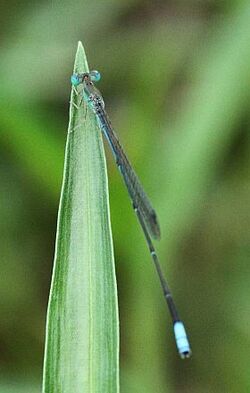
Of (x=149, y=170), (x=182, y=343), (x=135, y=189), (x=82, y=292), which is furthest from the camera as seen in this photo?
(x=149, y=170)

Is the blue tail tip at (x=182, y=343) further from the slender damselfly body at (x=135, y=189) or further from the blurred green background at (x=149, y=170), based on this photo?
the blurred green background at (x=149, y=170)

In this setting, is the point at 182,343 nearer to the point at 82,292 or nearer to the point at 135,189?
the point at 82,292

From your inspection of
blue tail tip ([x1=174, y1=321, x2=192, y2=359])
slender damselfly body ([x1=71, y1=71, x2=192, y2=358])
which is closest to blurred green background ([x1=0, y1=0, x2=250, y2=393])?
slender damselfly body ([x1=71, y1=71, x2=192, y2=358])

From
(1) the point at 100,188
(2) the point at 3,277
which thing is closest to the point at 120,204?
(2) the point at 3,277

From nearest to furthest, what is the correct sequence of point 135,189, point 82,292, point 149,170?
point 82,292 → point 135,189 → point 149,170

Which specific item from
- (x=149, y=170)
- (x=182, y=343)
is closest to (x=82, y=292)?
(x=182, y=343)

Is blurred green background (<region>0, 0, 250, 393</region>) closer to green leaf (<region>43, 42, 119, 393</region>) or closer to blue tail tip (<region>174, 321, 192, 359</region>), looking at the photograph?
blue tail tip (<region>174, 321, 192, 359</region>)
